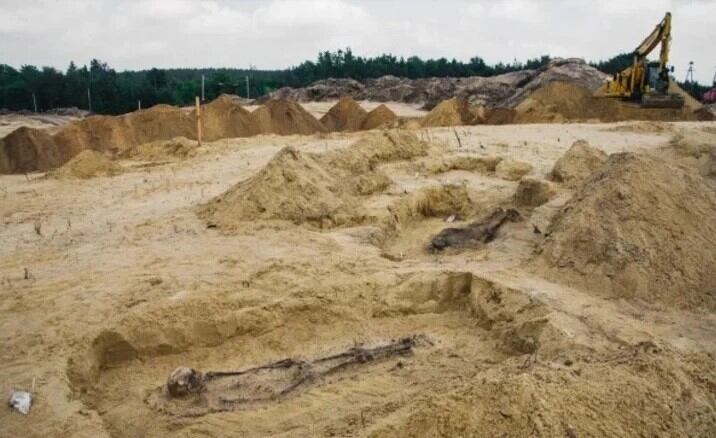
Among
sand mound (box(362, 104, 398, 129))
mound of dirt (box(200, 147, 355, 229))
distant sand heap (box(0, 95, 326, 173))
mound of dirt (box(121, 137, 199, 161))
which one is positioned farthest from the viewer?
sand mound (box(362, 104, 398, 129))

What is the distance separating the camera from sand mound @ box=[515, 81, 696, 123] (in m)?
19.9

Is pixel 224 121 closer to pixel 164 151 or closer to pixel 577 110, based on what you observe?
pixel 164 151

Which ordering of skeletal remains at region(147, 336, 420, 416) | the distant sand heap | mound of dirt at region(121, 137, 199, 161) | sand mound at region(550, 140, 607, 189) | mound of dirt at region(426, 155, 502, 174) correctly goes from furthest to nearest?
the distant sand heap, mound of dirt at region(121, 137, 199, 161), mound of dirt at region(426, 155, 502, 174), sand mound at region(550, 140, 607, 189), skeletal remains at region(147, 336, 420, 416)

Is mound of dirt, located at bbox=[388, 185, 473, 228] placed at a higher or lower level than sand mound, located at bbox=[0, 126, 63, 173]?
lower

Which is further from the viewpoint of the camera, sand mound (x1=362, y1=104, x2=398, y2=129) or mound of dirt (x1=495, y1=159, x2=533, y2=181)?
sand mound (x1=362, y1=104, x2=398, y2=129)

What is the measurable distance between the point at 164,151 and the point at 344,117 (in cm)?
745

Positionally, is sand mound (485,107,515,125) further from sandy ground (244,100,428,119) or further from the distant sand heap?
sandy ground (244,100,428,119)

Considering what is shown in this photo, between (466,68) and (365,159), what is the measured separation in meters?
47.1

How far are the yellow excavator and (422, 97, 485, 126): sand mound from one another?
14.7ft

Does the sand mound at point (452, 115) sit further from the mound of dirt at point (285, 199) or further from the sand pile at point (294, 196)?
the mound of dirt at point (285, 199)

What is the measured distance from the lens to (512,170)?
1102 centimetres

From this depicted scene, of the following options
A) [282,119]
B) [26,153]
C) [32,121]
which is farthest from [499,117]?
[32,121]

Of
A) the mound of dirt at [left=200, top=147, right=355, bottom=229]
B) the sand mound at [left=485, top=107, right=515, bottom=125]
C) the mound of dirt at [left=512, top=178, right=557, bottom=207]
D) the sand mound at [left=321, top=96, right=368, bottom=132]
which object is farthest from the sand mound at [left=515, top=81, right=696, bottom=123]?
the mound of dirt at [left=200, top=147, right=355, bottom=229]

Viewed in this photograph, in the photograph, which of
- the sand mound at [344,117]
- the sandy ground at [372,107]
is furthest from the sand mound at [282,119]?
the sandy ground at [372,107]
